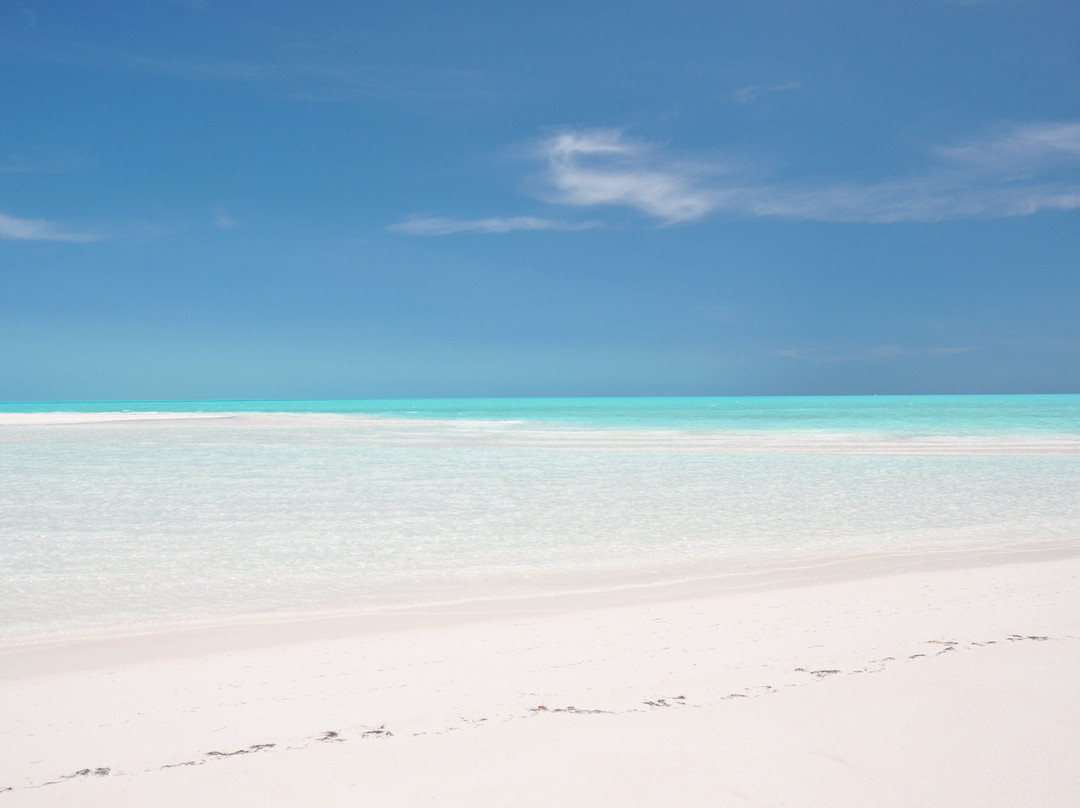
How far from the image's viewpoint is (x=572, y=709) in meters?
3.85

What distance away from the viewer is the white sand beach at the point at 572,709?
3080 millimetres

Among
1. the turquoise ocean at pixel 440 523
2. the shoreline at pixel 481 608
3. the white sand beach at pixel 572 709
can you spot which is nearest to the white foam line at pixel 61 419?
the turquoise ocean at pixel 440 523

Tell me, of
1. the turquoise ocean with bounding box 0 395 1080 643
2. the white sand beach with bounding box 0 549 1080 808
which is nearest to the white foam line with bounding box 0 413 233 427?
the turquoise ocean with bounding box 0 395 1080 643

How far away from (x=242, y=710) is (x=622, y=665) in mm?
2470

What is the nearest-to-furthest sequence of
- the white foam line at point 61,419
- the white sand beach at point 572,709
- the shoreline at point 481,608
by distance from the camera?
the white sand beach at point 572,709 < the shoreline at point 481,608 < the white foam line at point 61,419

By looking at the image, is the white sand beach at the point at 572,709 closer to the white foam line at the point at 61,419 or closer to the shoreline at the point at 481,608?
the shoreline at the point at 481,608

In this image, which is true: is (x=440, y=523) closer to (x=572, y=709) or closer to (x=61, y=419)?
(x=572, y=709)

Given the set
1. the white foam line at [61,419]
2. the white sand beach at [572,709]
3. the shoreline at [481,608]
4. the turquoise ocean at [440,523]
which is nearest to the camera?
the white sand beach at [572,709]

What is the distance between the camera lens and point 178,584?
691cm

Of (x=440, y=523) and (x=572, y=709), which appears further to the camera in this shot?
(x=440, y=523)

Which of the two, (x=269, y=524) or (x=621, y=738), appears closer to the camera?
(x=621, y=738)

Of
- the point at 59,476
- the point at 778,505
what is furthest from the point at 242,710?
the point at 59,476

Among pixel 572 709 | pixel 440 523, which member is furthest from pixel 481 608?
pixel 440 523

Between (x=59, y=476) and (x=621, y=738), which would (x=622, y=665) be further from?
(x=59, y=476)
